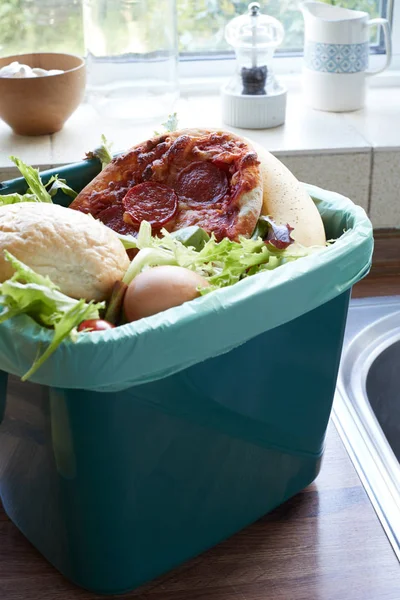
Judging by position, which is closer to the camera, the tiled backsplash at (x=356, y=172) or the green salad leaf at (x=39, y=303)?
the green salad leaf at (x=39, y=303)

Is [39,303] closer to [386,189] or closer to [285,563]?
[285,563]

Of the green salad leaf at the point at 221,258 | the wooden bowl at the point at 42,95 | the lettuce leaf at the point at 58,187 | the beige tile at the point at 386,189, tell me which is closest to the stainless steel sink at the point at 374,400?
the beige tile at the point at 386,189

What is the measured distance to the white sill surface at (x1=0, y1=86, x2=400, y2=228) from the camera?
121cm

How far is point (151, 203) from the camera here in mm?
797

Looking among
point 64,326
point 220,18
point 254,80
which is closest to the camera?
point 64,326

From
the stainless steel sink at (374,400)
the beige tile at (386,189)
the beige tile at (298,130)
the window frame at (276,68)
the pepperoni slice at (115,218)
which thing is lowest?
the stainless steel sink at (374,400)

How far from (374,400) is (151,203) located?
0.44 meters

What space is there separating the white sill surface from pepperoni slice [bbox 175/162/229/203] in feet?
1.37

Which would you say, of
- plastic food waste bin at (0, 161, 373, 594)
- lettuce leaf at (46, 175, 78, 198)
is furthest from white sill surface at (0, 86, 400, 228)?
plastic food waste bin at (0, 161, 373, 594)

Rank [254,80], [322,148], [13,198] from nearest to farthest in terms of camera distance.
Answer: [13,198] → [322,148] → [254,80]

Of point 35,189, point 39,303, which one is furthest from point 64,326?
point 35,189

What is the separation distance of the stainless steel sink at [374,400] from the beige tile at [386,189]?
0.50 feet

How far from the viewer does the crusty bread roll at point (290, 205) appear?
29.8 inches

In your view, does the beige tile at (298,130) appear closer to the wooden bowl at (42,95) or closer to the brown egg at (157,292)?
the wooden bowl at (42,95)
